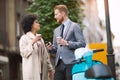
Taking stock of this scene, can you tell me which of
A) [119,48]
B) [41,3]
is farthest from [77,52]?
[41,3]

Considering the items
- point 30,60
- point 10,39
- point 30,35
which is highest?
point 10,39

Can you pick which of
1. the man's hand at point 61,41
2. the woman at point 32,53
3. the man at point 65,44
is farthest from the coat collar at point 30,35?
the man's hand at point 61,41

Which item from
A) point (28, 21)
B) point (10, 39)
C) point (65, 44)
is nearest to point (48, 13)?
point (10, 39)

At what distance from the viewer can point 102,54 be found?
32.8ft

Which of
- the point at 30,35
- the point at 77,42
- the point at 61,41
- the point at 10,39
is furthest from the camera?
the point at 10,39

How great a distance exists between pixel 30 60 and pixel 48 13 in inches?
360

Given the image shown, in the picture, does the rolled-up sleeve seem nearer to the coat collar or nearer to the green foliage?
the coat collar

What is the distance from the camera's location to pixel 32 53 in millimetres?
6562

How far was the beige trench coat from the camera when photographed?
6.52 metres

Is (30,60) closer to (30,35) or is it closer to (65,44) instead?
(30,35)

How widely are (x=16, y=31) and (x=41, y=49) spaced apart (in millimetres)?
15216

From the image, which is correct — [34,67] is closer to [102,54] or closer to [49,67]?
[49,67]

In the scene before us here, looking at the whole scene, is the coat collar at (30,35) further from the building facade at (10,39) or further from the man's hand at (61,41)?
the building facade at (10,39)

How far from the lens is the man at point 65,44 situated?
6492 mm
